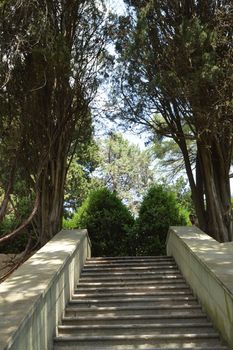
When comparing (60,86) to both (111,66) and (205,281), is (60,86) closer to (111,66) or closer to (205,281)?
(111,66)

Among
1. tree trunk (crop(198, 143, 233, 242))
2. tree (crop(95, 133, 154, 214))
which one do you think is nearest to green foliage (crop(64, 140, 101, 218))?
tree (crop(95, 133, 154, 214))

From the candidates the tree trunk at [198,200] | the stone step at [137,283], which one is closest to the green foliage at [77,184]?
the tree trunk at [198,200]

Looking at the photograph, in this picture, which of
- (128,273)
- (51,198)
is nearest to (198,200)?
(128,273)

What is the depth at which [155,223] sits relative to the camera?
1119 cm

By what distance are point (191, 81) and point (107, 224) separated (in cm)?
511

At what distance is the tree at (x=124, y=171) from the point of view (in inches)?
1273

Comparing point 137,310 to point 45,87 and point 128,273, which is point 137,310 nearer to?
point 128,273

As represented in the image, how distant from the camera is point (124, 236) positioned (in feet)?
37.5

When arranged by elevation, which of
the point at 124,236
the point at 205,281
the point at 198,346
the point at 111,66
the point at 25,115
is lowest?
the point at 198,346

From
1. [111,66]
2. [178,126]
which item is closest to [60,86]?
[111,66]

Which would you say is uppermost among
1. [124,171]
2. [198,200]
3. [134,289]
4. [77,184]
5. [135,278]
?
[124,171]

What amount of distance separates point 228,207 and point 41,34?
16.8 feet

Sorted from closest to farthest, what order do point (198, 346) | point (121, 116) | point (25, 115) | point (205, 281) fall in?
point (198, 346), point (205, 281), point (25, 115), point (121, 116)

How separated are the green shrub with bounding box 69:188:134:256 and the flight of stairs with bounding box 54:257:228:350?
3.57m
